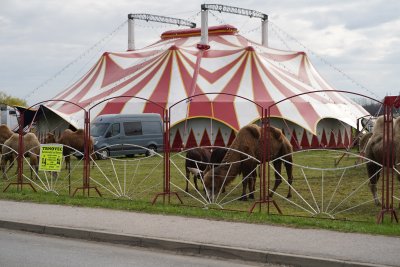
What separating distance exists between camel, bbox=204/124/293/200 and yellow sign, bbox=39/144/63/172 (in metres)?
3.67

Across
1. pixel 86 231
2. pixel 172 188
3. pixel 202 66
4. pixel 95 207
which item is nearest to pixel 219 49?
pixel 202 66

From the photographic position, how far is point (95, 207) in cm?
1266

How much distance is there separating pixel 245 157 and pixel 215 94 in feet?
56.0

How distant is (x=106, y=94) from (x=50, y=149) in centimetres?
1947

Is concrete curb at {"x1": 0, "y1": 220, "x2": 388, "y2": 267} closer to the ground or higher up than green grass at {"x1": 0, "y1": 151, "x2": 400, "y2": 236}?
closer to the ground

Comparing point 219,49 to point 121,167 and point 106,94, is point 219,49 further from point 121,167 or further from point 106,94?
point 121,167

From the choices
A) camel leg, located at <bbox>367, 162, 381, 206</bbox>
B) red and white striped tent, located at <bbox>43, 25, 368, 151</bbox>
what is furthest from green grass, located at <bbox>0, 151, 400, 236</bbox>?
red and white striped tent, located at <bbox>43, 25, 368, 151</bbox>

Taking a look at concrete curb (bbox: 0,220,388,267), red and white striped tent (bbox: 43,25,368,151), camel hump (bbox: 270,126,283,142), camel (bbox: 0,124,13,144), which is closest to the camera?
concrete curb (bbox: 0,220,388,267)

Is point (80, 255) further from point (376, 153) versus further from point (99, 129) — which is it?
point (99, 129)

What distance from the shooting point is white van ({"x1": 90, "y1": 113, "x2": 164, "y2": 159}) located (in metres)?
29.2

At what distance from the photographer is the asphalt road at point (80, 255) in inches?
320

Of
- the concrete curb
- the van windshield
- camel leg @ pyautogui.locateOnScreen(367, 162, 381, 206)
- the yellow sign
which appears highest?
the van windshield

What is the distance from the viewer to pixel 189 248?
8922mm

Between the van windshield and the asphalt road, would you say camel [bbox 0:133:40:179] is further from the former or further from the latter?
the van windshield
